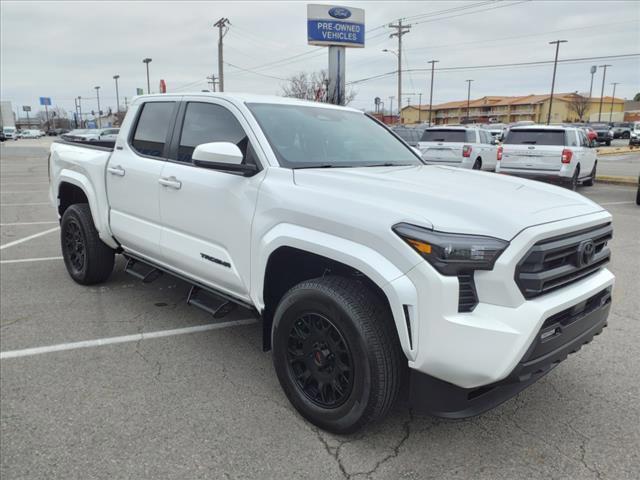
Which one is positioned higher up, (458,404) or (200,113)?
(200,113)

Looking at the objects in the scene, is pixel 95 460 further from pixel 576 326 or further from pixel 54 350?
pixel 576 326

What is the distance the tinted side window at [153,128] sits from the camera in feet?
14.0

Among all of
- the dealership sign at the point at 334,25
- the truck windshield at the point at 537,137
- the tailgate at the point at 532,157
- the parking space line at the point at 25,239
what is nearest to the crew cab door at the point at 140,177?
the parking space line at the point at 25,239

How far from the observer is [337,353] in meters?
2.76

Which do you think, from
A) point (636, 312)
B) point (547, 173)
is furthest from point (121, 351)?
point (547, 173)

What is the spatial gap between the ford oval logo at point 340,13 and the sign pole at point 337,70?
83.6 inches

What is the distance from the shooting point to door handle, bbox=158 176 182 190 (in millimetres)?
3803

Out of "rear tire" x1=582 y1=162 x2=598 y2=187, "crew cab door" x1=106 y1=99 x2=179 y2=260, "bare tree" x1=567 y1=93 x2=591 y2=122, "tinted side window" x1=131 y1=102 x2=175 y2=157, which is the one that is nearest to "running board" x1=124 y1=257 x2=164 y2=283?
"crew cab door" x1=106 y1=99 x2=179 y2=260

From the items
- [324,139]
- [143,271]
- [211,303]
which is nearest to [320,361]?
[211,303]

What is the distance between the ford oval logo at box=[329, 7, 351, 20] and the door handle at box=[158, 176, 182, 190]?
1411 inches

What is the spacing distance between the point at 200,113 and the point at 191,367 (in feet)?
6.20

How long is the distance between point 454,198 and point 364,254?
21.3 inches

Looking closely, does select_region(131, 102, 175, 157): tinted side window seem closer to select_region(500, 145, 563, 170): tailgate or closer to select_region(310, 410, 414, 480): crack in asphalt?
select_region(310, 410, 414, 480): crack in asphalt

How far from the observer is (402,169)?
359cm
